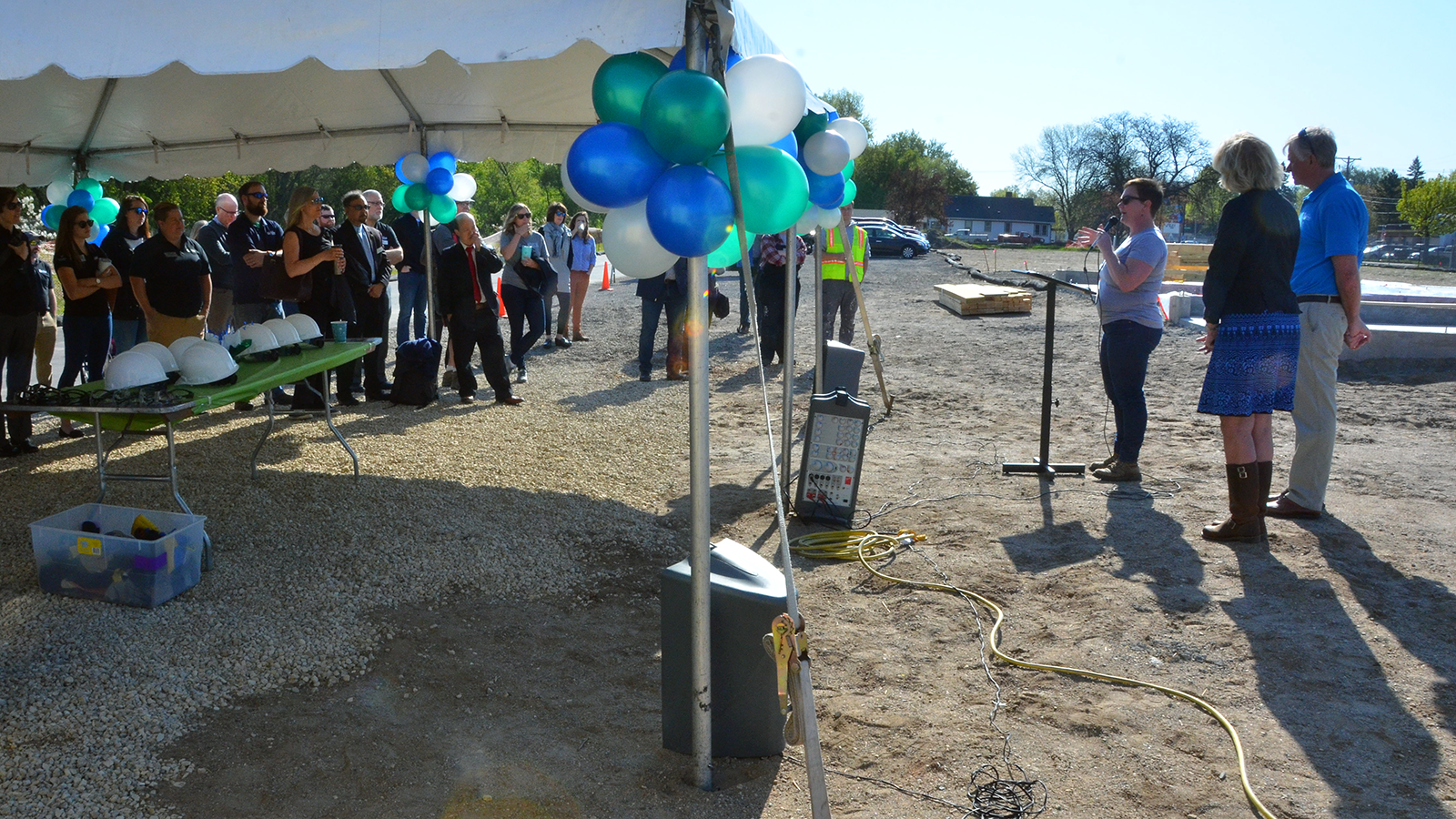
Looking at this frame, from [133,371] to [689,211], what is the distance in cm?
337

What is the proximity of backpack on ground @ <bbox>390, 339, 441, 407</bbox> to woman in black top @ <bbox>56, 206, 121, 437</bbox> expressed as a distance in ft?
7.06

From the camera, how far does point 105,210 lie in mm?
8367

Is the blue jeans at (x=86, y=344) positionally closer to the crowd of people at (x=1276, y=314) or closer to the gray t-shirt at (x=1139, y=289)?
the gray t-shirt at (x=1139, y=289)

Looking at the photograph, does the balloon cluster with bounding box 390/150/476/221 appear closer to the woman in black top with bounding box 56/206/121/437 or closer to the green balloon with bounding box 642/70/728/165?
the woman in black top with bounding box 56/206/121/437

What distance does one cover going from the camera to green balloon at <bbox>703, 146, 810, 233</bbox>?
267 cm

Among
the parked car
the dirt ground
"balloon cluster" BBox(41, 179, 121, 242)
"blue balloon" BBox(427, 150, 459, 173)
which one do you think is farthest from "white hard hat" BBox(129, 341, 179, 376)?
the parked car

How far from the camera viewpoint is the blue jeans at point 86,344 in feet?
22.3

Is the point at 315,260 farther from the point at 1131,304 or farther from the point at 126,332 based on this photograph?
the point at 1131,304

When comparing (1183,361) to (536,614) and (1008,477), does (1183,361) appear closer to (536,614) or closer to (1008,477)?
(1008,477)

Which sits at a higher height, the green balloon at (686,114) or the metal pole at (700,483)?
the green balloon at (686,114)

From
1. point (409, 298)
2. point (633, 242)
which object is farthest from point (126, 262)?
point (633, 242)

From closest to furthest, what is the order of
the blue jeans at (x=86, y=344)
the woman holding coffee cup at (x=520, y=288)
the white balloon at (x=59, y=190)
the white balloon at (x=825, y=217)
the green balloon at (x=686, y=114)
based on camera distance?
the green balloon at (x=686, y=114) < the white balloon at (x=825, y=217) < the blue jeans at (x=86, y=344) < the white balloon at (x=59, y=190) < the woman holding coffee cup at (x=520, y=288)

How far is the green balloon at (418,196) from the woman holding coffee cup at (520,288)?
1079 mm

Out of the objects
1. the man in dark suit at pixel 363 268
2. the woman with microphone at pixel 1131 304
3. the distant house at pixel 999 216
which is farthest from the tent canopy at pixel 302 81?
the distant house at pixel 999 216
